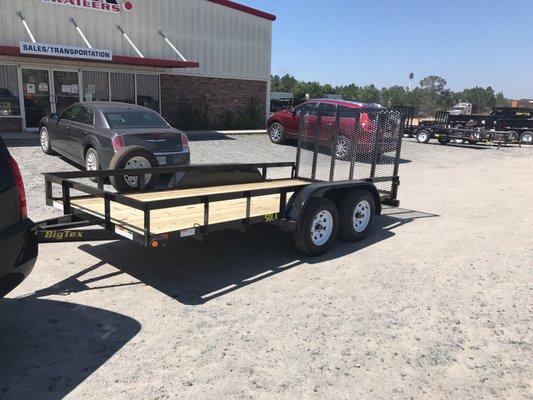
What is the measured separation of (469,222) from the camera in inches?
323

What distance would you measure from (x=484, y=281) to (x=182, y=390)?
3748 millimetres

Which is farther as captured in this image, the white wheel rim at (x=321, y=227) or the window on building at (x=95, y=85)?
the window on building at (x=95, y=85)

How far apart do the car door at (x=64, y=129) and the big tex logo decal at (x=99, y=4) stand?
8.09m

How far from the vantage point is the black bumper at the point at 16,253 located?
3.27 metres

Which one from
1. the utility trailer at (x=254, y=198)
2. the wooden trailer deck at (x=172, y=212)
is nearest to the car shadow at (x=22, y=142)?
the utility trailer at (x=254, y=198)

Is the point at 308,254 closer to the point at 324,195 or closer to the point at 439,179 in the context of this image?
the point at 324,195

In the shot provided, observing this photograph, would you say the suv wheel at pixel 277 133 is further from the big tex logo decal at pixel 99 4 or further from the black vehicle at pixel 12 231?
the black vehicle at pixel 12 231

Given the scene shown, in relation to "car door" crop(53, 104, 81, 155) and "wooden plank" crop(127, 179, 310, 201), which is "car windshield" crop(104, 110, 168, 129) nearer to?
"car door" crop(53, 104, 81, 155)

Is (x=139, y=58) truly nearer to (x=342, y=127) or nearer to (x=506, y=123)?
(x=342, y=127)

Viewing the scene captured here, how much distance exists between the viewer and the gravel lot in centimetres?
332

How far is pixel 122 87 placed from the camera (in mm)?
19172

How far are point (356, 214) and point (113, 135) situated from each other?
16.8 feet

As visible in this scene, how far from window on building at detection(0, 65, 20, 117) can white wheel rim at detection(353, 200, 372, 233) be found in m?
14.7

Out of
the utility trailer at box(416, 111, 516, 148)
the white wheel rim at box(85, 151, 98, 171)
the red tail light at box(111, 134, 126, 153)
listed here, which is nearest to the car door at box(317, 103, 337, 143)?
the red tail light at box(111, 134, 126, 153)
